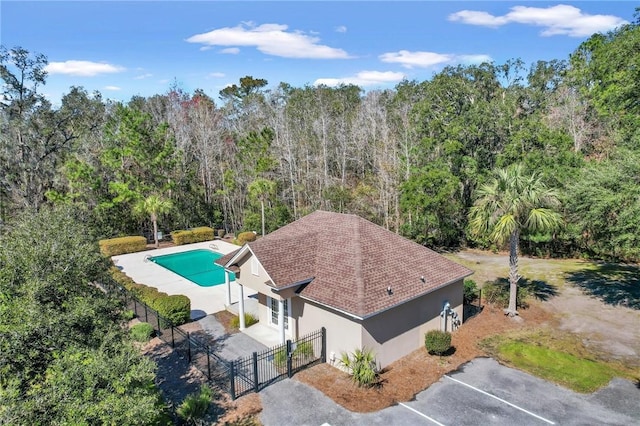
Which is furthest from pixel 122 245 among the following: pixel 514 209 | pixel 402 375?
pixel 514 209

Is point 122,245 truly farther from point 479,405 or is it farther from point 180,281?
point 479,405

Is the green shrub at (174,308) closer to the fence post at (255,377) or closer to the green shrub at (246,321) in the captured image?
the green shrub at (246,321)

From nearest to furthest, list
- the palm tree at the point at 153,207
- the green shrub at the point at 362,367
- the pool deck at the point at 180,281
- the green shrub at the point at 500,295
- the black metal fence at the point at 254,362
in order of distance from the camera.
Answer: the green shrub at the point at 362,367
the black metal fence at the point at 254,362
the green shrub at the point at 500,295
the pool deck at the point at 180,281
the palm tree at the point at 153,207

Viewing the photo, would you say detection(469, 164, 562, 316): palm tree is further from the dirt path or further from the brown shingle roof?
the dirt path

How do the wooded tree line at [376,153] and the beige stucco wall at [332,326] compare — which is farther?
the wooded tree line at [376,153]

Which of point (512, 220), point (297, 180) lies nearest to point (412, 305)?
point (512, 220)

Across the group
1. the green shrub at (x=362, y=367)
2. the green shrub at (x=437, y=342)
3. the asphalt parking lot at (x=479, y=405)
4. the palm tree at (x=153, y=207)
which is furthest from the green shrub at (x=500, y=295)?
the palm tree at (x=153, y=207)
